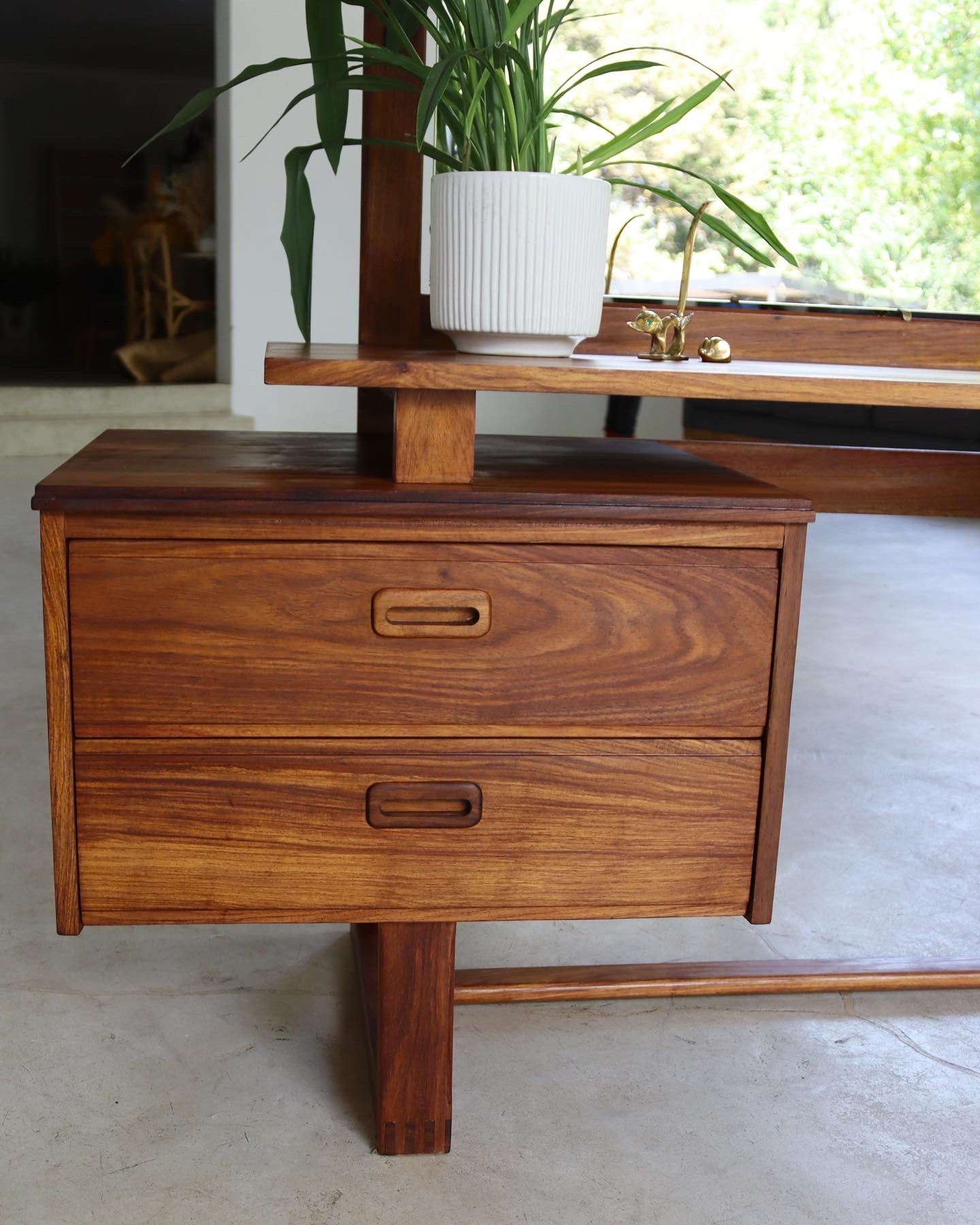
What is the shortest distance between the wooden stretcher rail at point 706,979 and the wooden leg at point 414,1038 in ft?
0.74

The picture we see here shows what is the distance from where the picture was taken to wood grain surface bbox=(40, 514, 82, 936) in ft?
2.94

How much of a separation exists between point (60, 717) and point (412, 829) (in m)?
0.29

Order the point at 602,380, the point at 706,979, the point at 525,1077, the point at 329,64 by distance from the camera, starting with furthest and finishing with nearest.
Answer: the point at 706,979
the point at 525,1077
the point at 329,64
the point at 602,380

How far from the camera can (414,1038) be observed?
3.52 ft

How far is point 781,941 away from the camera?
5.09 ft

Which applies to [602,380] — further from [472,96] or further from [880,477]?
[880,477]

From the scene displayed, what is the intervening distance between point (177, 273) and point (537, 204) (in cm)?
413

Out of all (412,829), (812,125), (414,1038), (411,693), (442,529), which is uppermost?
(812,125)

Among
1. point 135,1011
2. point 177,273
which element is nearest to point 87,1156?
point 135,1011

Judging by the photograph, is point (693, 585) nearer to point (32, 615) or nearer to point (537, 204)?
point (537, 204)

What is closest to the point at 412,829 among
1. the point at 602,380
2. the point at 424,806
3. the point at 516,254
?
the point at 424,806

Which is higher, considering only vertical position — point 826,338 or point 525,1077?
point 826,338

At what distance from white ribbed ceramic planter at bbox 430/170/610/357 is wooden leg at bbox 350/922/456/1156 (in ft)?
1.73

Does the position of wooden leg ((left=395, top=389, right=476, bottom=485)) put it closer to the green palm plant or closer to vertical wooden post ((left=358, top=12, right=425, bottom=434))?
the green palm plant
